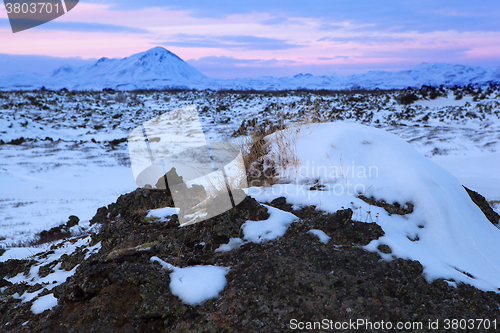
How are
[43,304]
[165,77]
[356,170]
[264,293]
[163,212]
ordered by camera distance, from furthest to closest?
[165,77], [356,170], [163,212], [43,304], [264,293]

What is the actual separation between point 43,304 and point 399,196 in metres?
3.56

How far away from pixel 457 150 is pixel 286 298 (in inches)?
477

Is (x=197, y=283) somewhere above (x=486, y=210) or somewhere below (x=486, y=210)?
above

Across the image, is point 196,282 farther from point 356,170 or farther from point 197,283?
point 356,170

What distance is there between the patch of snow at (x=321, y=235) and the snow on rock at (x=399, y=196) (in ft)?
1.20

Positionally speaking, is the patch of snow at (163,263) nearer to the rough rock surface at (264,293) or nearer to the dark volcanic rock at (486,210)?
the rough rock surface at (264,293)

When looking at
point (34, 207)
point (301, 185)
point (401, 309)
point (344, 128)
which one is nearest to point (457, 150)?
point (344, 128)

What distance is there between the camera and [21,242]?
5.42 metres

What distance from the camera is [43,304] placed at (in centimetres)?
246

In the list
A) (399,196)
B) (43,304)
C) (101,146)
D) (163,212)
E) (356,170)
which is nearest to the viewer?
(43,304)

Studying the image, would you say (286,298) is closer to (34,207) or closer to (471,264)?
(471,264)

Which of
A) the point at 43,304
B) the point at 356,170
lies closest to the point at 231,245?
the point at 43,304

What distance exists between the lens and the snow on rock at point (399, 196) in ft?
8.58

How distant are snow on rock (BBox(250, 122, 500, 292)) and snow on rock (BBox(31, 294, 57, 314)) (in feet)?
7.12
